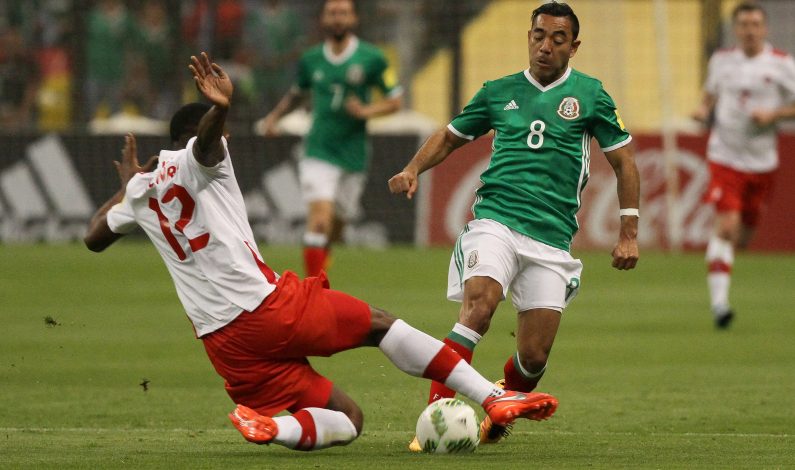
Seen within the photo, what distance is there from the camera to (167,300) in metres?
15.3

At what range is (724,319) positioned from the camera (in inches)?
527

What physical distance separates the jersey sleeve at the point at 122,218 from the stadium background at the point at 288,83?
13157 millimetres

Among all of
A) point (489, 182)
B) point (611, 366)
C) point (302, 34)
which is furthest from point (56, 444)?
point (302, 34)

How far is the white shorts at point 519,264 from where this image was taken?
7633 mm

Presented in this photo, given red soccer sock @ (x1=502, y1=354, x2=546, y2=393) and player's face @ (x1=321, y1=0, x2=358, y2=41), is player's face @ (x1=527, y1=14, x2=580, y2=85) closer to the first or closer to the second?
red soccer sock @ (x1=502, y1=354, x2=546, y2=393)

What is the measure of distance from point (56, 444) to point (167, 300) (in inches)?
311

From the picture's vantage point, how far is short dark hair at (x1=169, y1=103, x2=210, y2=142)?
7.22m

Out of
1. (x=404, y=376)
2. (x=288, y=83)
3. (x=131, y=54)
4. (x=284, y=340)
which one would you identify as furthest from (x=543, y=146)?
(x=131, y=54)

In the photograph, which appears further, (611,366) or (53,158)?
(53,158)

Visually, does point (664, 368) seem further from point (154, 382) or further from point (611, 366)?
point (154, 382)

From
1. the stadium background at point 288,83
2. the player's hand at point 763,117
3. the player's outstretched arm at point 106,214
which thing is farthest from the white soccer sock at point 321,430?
the stadium background at point 288,83

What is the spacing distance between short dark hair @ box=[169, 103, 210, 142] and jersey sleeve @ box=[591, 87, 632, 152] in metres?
1.97

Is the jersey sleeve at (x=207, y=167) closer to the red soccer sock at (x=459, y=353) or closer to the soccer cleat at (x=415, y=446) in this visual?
the red soccer sock at (x=459, y=353)

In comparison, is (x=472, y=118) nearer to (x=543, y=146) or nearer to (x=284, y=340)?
(x=543, y=146)
